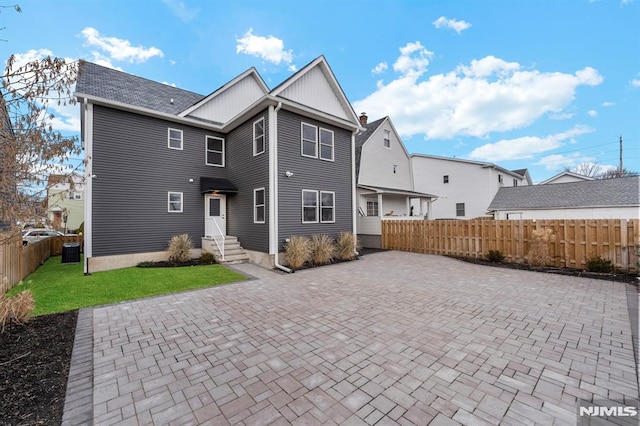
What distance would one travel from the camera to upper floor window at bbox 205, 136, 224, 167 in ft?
40.2

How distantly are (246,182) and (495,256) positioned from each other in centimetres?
1033

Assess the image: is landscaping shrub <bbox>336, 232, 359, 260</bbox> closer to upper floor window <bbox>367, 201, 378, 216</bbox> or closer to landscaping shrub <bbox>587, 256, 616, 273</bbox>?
upper floor window <bbox>367, 201, 378, 216</bbox>

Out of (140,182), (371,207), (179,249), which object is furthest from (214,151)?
(371,207)

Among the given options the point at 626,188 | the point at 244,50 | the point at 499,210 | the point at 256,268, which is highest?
the point at 244,50

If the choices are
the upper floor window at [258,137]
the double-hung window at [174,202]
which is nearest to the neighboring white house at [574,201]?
the upper floor window at [258,137]

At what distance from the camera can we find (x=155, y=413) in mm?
2443

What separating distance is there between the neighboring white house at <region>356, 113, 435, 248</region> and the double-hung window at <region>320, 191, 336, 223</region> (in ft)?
13.4

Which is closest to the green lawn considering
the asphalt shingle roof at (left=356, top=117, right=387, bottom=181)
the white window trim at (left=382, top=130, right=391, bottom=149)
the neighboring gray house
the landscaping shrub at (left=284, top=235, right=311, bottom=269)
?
the neighboring gray house

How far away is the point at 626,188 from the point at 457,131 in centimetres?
1230

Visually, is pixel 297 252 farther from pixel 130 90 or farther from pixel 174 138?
pixel 130 90

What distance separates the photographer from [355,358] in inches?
131

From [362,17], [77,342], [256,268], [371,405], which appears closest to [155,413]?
[371,405]

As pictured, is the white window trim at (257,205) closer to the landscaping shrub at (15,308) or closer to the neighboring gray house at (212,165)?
the neighboring gray house at (212,165)

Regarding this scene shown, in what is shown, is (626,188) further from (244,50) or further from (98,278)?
(98,278)
